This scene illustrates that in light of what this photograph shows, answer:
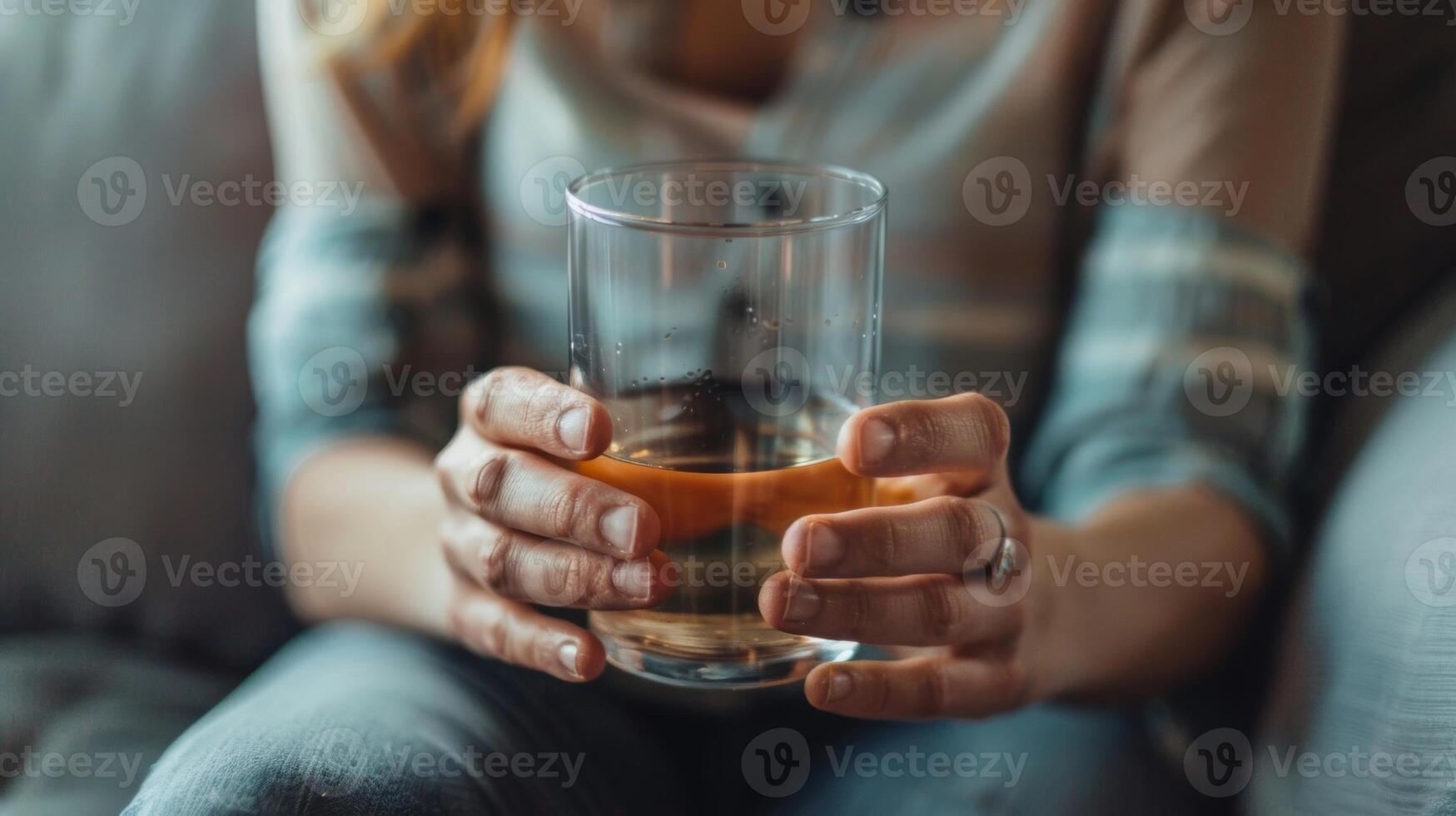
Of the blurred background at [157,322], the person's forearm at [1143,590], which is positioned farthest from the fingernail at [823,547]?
the blurred background at [157,322]

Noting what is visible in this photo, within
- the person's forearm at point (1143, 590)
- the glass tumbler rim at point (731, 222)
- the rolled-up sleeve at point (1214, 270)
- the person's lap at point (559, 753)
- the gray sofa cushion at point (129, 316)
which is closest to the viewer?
the glass tumbler rim at point (731, 222)

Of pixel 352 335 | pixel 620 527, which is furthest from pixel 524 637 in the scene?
pixel 352 335

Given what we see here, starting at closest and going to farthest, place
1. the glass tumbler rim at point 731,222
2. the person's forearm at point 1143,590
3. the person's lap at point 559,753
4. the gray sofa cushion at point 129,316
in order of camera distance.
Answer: the glass tumbler rim at point 731,222 → the person's lap at point 559,753 → the person's forearm at point 1143,590 → the gray sofa cushion at point 129,316

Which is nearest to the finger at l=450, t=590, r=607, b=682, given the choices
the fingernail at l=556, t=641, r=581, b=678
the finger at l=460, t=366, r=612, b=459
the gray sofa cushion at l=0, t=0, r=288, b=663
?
the fingernail at l=556, t=641, r=581, b=678

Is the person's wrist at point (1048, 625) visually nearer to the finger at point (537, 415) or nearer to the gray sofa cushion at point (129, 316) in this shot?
the finger at point (537, 415)

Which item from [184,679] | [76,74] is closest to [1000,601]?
[184,679]

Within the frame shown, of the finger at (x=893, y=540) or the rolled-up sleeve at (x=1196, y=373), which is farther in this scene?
the rolled-up sleeve at (x=1196, y=373)

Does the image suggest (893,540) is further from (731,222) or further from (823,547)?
(731,222)
